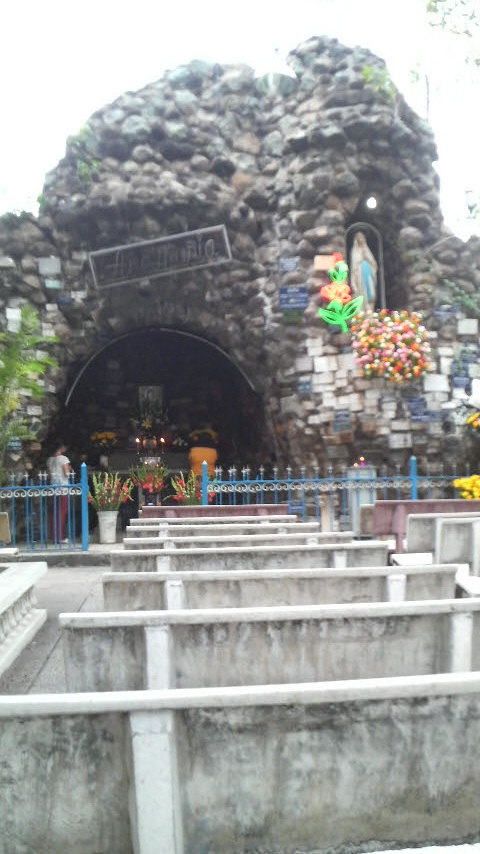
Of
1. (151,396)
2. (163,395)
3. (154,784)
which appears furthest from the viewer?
(163,395)

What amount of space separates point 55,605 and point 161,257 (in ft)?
26.5

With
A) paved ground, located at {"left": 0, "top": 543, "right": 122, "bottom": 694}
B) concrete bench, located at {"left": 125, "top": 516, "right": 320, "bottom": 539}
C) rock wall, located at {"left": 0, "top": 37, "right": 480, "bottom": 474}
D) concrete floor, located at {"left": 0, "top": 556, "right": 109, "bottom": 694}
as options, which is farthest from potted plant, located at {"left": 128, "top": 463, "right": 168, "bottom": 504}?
concrete bench, located at {"left": 125, "top": 516, "right": 320, "bottom": 539}

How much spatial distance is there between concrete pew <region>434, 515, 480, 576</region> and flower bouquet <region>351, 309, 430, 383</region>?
648 cm

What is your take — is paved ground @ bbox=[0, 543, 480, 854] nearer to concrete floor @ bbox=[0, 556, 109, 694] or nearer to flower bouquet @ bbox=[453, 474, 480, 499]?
concrete floor @ bbox=[0, 556, 109, 694]

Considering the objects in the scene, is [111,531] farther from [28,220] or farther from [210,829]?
[210,829]

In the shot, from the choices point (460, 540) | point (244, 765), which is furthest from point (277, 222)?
point (244, 765)

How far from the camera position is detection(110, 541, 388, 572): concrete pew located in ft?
12.1

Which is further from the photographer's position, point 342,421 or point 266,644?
point 342,421

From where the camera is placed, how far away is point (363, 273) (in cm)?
1170

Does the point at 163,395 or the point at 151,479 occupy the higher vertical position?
the point at 163,395

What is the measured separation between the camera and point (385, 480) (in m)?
9.45

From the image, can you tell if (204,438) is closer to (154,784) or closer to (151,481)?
(151,481)

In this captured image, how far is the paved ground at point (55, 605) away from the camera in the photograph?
3539 millimetres

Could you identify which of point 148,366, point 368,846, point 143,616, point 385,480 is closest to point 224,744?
point 368,846
